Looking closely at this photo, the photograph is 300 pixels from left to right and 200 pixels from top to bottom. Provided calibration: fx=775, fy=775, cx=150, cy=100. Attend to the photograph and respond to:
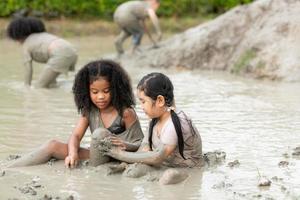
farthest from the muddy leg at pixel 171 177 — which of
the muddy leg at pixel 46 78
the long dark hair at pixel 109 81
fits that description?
the muddy leg at pixel 46 78

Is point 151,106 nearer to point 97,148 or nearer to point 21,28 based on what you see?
point 97,148

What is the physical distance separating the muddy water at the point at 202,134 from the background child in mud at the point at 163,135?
0.18 meters

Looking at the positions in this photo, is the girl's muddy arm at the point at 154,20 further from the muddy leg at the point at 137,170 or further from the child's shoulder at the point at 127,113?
the muddy leg at the point at 137,170

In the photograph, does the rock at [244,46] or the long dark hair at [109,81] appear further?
the rock at [244,46]

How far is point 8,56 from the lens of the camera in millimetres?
13305

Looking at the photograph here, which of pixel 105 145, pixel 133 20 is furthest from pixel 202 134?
pixel 133 20

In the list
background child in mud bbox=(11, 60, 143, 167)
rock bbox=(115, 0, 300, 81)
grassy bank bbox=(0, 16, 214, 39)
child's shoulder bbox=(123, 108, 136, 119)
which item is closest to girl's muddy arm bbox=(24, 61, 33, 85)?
rock bbox=(115, 0, 300, 81)

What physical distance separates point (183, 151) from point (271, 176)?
0.68 meters

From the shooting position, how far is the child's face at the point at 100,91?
595 cm

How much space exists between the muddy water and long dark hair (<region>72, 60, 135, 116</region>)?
551 mm

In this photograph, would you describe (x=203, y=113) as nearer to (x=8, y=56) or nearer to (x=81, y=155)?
(x=81, y=155)

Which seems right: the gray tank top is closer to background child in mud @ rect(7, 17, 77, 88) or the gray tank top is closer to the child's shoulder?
the child's shoulder

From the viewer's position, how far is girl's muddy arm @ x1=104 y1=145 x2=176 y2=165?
5.60 m

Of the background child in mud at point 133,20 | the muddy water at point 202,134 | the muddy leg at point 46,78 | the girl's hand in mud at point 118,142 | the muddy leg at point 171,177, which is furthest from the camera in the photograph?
the background child in mud at point 133,20
